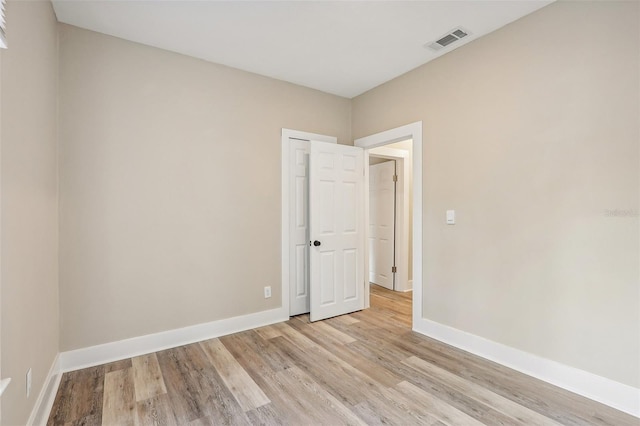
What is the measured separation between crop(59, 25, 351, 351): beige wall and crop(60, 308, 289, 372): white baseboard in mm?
59

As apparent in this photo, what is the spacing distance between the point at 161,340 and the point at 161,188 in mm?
1387

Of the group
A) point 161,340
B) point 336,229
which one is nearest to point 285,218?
point 336,229

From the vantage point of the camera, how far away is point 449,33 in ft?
8.23

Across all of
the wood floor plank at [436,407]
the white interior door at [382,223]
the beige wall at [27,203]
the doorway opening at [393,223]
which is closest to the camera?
the beige wall at [27,203]

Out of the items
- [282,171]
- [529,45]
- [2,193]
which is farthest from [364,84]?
[2,193]

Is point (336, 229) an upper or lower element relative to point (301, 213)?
lower

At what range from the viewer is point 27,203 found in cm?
164

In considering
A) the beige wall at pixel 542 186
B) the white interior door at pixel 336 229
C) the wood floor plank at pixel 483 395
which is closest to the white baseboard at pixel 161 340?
the white interior door at pixel 336 229

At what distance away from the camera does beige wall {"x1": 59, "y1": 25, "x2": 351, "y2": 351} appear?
2.43m

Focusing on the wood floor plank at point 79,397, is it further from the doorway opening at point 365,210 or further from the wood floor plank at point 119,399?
the doorway opening at point 365,210

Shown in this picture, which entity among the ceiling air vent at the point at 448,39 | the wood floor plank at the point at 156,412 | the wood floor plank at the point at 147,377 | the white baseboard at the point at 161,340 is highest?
the ceiling air vent at the point at 448,39

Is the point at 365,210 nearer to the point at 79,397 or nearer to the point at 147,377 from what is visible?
the point at 147,377

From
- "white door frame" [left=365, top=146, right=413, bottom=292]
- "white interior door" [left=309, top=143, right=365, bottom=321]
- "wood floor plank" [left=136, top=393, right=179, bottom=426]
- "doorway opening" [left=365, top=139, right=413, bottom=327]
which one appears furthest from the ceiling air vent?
"wood floor plank" [left=136, top=393, right=179, bottom=426]

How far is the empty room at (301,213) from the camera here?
185 cm
